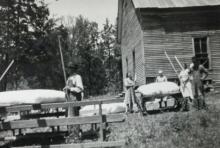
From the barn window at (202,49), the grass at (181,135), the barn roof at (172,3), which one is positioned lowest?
the grass at (181,135)

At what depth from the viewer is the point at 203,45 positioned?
20062mm

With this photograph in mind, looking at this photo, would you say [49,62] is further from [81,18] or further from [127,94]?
[81,18]

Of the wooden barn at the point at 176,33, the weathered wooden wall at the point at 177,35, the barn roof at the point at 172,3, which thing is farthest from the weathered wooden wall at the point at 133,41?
the barn roof at the point at 172,3

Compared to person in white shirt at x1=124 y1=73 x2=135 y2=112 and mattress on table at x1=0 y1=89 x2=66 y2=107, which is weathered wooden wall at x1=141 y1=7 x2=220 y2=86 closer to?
person in white shirt at x1=124 y1=73 x2=135 y2=112

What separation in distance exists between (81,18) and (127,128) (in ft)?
197

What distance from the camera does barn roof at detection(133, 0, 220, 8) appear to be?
19.4 m

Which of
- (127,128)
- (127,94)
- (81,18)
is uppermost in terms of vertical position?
(81,18)

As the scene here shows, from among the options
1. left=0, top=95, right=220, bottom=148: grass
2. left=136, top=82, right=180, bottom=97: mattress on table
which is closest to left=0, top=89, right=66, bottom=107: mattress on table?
left=0, top=95, right=220, bottom=148: grass

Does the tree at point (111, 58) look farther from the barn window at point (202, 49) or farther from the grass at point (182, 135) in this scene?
the grass at point (182, 135)

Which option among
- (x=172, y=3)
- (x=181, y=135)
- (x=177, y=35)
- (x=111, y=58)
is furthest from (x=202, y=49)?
(x=111, y=58)

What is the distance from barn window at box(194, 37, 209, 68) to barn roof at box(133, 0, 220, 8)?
204 cm

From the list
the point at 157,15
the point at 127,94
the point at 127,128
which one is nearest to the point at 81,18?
the point at 157,15

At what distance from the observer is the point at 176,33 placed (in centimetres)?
1983

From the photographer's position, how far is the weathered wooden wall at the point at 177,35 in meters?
19.4
